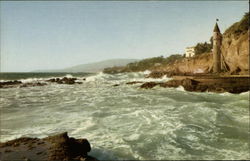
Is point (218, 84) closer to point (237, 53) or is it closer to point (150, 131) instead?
point (237, 53)

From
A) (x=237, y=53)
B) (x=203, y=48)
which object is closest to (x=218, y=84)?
(x=237, y=53)

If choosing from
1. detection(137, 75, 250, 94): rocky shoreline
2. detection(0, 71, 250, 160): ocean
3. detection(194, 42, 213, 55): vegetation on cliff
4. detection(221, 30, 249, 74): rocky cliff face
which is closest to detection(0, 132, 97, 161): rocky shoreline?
detection(0, 71, 250, 160): ocean

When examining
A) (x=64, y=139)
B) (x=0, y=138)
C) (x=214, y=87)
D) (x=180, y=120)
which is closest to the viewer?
(x=64, y=139)

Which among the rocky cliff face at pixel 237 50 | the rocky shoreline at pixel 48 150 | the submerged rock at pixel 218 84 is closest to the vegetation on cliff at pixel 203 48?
the rocky cliff face at pixel 237 50

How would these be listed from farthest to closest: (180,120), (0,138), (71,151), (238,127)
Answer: (180,120), (238,127), (0,138), (71,151)

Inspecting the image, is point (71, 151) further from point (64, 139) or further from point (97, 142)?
point (97, 142)

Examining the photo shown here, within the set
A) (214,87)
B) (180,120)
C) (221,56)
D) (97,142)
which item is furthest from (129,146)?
(221,56)

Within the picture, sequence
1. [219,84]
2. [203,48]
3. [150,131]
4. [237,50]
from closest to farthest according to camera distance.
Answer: [150,131], [219,84], [237,50], [203,48]

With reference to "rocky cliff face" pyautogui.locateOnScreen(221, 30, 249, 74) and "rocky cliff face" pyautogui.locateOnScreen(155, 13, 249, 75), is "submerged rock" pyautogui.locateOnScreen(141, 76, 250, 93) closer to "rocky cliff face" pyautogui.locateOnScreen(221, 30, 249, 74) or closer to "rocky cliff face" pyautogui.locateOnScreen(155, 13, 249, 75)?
"rocky cliff face" pyautogui.locateOnScreen(155, 13, 249, 75)
